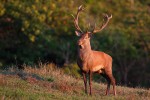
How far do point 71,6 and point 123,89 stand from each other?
16976mm

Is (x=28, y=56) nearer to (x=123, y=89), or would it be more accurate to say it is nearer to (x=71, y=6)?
(x=71, y=6)

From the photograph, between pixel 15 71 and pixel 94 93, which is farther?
pixel 15 71

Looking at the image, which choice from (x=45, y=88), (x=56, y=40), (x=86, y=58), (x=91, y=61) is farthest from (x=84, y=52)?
(x=56, y=40)

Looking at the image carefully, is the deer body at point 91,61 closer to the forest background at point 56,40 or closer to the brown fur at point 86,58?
the brown fur at point 86,58

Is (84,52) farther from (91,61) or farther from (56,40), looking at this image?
(56,40)

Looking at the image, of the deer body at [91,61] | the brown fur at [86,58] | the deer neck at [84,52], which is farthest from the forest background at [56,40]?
the deer neck at [84,52]

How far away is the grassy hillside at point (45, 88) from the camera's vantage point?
1484cm

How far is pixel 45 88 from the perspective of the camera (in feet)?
53.4

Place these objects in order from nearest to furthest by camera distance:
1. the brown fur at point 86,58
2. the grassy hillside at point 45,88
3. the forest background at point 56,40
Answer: the grassy hillside at point 45,88 → the brown fur at point 86,58 → the forest background at point 56,40

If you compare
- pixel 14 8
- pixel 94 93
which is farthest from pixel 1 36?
pixel 94 93

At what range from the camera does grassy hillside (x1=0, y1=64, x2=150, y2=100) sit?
1484 centimetres

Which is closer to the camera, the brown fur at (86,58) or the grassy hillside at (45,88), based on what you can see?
the grassy hillside at (45,88)

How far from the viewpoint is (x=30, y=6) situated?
34156 mm

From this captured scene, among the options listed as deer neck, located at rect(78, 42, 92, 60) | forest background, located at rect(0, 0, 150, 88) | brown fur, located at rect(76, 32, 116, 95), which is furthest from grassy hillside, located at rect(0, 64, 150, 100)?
forest background, located at rect(0, 0, 150, 88)
